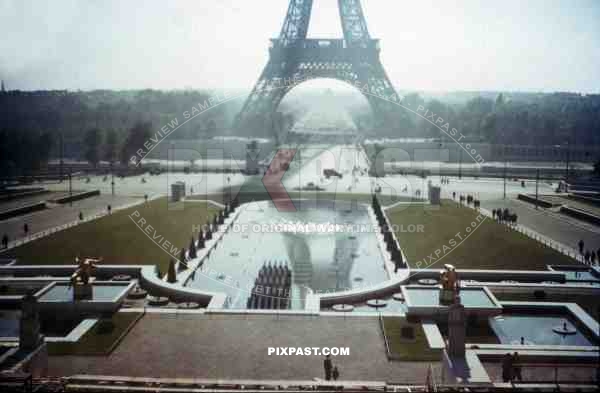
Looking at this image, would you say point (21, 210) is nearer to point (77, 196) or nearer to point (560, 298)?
point (77, 196)

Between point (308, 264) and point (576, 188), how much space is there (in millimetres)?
27164

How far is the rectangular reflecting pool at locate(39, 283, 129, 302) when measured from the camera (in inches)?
699

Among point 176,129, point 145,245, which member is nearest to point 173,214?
point 145,245

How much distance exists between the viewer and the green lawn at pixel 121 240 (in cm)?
2381

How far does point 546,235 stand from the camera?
93.2ft

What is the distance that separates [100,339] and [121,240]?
11408 mm

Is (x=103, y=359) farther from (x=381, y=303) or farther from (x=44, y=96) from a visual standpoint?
(x=44, y=96)

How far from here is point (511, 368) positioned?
534 inches

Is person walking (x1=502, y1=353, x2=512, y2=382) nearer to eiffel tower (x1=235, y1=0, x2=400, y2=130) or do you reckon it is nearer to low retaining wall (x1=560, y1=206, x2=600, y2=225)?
low retaining wall (x1=560, y1=206, x2=600, y2=225)

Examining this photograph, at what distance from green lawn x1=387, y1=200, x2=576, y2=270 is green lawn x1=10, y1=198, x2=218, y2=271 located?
30.5 ft

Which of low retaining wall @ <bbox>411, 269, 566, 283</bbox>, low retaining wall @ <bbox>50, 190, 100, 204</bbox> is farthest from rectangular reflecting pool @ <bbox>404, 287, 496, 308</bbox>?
low retaining wall @ <bbox>50, 190, 100, 204</bbox>

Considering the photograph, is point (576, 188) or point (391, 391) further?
point (576, 188)

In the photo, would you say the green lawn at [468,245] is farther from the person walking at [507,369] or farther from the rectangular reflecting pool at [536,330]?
the person walking at [507,369]

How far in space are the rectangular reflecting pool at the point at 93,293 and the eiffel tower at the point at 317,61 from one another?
123ft
